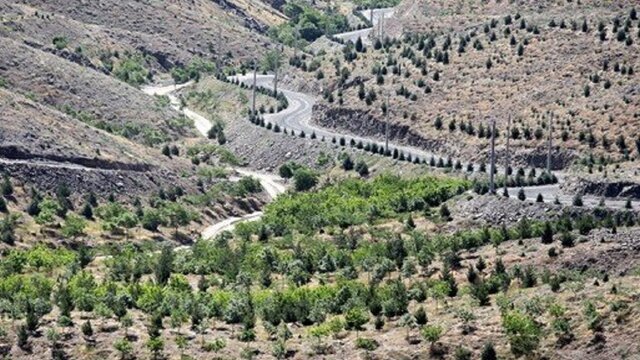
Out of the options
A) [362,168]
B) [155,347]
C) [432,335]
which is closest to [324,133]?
[362,168]

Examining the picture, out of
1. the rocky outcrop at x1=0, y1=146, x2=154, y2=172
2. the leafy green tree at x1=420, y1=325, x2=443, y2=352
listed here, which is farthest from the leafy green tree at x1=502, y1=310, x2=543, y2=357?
the rocky outcrop at x1=0, y1=146, x2=154, y2=172

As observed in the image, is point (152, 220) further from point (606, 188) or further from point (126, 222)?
point (606, 188)

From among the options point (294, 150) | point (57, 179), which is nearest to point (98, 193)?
point (57, 179)

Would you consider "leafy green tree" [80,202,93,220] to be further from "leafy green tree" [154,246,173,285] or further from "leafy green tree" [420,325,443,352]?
"leafy green tree" [420,325,443,352]

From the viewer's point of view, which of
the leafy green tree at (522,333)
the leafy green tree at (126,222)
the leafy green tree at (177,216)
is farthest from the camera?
the leafy green tree at (177,216)

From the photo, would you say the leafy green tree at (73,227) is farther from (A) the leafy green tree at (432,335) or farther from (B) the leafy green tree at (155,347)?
(A) the leafy green tree at (432,335)

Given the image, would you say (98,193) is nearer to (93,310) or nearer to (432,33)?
(93,310)

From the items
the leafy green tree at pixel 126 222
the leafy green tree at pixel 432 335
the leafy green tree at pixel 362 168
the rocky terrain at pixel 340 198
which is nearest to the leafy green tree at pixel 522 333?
the rocky terrain at pixel 340 198

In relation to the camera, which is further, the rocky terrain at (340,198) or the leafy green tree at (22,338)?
the leafy green tree at (22,338)

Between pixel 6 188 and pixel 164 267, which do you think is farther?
pixel 6 188

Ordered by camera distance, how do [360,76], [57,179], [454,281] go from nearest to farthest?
1. [454,281]
2. [57,179]
3. [360,76]

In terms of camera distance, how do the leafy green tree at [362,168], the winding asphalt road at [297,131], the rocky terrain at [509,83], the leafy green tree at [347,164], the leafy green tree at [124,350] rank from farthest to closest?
the leafy green tree at [347,164] < the leafy green tree at [362,168] < the rocky terrain at [509,83] < the winding asphalt road at [297,131] < the leafy green tree at [124,350]
